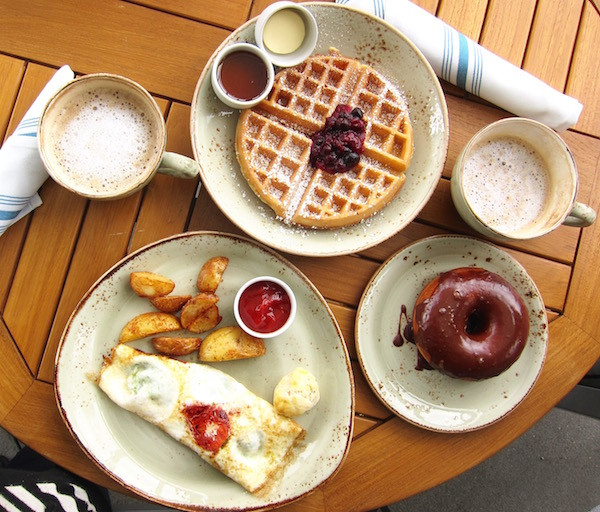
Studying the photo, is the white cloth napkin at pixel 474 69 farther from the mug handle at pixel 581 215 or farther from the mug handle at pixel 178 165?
the mug handle at pixel 178 165

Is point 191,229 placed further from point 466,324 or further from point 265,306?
point 466,324

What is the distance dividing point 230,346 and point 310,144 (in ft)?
1.79

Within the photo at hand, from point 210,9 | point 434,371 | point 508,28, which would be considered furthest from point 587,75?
point 210,9

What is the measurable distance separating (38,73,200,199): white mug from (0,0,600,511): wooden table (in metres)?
0.12

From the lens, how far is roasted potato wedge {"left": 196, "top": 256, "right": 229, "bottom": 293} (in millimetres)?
1396

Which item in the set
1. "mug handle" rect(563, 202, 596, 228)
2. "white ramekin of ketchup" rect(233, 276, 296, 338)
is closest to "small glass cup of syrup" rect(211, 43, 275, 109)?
"white ramekin of ketchup" rect(233, 276, 296, 338)

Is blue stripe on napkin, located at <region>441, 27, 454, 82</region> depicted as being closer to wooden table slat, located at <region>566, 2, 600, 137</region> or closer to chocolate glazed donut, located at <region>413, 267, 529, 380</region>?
wooden table slat, located at <region>566, 2, 600, 137</region>

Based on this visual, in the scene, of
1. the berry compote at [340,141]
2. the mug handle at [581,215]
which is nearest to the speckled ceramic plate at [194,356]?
the berry compote at [340,141]

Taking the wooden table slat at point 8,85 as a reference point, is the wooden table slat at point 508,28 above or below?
above

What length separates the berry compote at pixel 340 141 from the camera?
140cm

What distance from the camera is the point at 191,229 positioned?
147cm

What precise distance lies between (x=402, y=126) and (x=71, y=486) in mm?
1419

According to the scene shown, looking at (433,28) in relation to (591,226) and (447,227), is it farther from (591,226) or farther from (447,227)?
(591,226)

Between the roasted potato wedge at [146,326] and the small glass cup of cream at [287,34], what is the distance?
69 cm
